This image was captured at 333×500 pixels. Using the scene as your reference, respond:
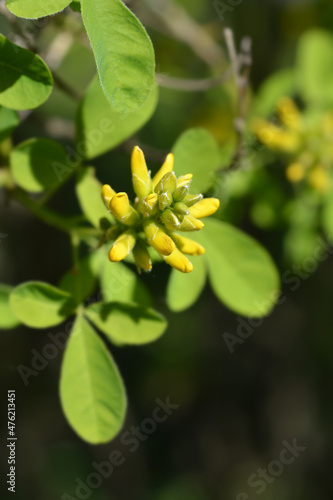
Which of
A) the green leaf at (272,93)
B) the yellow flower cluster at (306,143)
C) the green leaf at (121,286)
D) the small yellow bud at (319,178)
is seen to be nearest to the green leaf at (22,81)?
the green leaf at (121,286)

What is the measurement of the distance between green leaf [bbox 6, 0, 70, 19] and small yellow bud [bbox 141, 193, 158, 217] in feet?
1.19

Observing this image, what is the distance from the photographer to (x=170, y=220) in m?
1.04

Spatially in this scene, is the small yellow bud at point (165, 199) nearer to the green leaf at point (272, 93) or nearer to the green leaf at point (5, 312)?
the green leaf at point (5, 312)

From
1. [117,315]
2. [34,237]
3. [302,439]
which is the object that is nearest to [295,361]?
[302,439]

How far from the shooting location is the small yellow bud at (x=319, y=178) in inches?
73.4

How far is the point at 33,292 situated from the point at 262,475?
2.95 meters

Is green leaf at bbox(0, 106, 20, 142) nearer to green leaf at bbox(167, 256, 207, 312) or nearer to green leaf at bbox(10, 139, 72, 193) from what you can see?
green leaf at bbox(10, 139, 72, 193)

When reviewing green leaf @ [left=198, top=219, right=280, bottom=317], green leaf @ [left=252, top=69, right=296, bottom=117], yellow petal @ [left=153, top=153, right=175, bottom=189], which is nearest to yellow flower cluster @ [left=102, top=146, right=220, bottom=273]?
yellow petal @ [left=153, top=153, right=175, bottom=189]

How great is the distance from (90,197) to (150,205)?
313mm

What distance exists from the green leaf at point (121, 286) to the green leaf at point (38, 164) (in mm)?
227

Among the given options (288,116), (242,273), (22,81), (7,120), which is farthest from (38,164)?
(288,116)

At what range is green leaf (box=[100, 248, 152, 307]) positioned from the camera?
1430 mm

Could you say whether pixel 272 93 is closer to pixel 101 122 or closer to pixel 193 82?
pixel 193 82

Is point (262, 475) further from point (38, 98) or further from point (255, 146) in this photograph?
point (38, 98)
